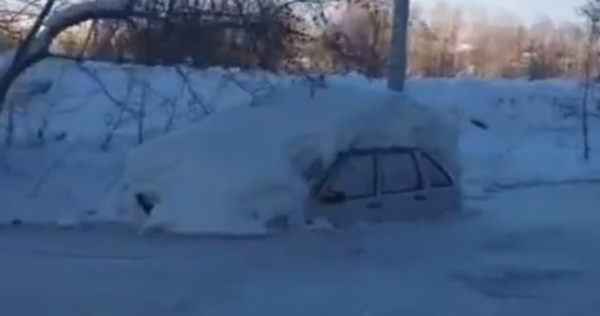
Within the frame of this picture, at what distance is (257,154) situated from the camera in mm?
17250

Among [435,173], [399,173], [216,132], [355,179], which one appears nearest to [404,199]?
[399,173]

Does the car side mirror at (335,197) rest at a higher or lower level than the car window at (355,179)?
lower

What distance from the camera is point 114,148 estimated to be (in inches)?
1117

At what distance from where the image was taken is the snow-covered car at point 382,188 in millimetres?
16547

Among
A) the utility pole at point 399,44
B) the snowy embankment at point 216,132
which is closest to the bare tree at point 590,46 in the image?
the snowy embankment at point 216,132

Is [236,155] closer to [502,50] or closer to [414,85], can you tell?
[414,85]

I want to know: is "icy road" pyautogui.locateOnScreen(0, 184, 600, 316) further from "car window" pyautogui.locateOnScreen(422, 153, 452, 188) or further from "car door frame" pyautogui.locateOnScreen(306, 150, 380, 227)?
"car window" pyautogui.locateOnScreen(422, 153, 452, 188)

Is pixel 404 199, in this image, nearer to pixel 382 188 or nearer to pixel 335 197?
pixel 382 188

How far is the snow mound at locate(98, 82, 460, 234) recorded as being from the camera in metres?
16.7

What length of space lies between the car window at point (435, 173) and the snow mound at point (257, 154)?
0.23m

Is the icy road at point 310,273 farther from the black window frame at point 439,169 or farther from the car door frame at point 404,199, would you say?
the black window frame at point 439,169

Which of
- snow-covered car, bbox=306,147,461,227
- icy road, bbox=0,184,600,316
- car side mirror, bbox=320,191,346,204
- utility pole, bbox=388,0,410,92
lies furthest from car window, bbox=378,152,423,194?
utility pole, bbox=388,0,410,92

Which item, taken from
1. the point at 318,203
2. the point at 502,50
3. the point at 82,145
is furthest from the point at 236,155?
the point at 502,50

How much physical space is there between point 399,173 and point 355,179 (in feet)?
2.87
